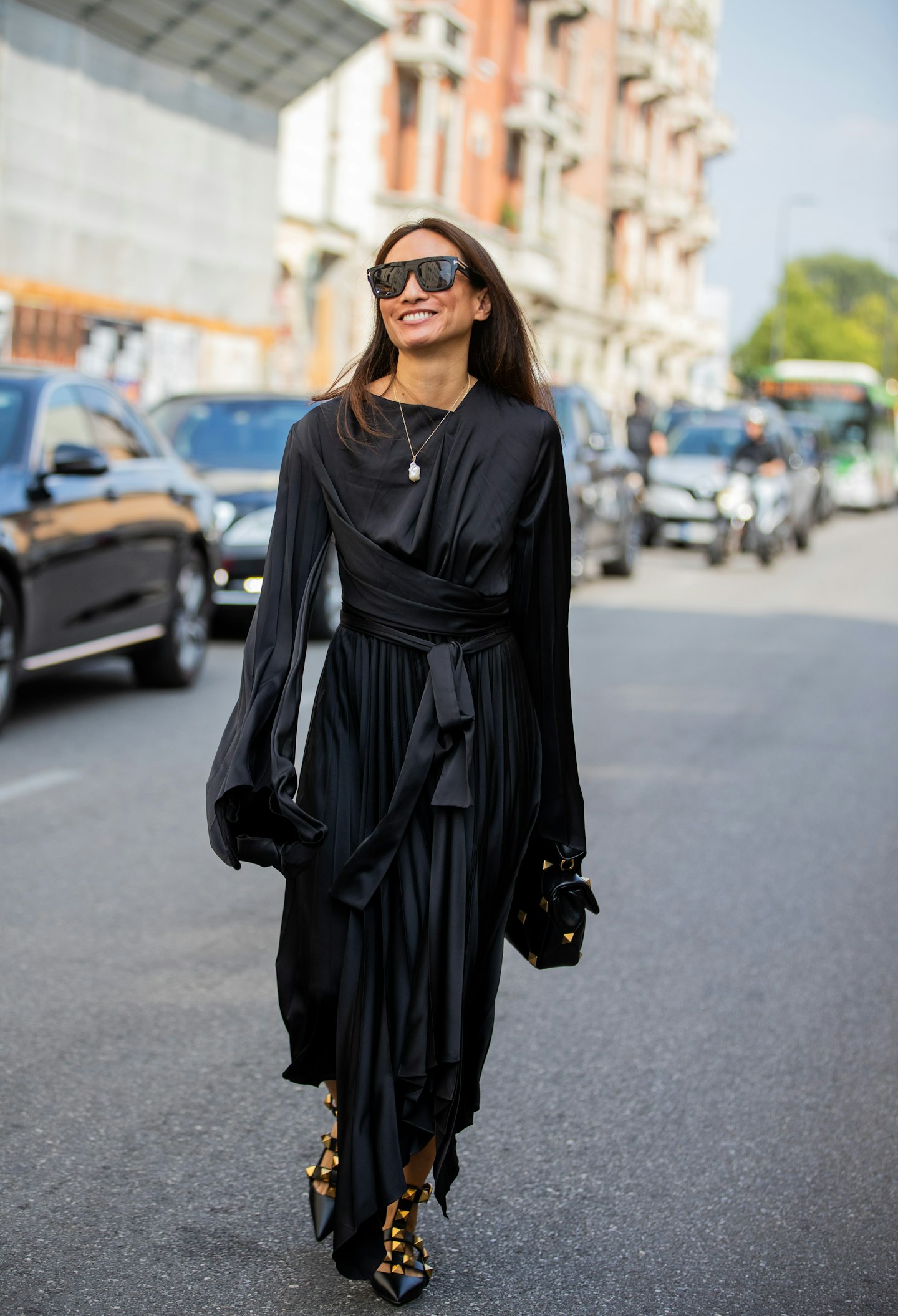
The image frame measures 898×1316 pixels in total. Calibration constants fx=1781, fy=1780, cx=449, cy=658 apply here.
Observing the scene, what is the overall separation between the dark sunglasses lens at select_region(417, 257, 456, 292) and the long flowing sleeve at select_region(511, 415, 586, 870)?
1.01 ft

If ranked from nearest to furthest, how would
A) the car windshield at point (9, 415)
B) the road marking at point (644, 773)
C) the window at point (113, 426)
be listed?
1. the road marking at point (644, 773)
2. the car windshield at point (9, 415)
3. the window at point (113, 426)

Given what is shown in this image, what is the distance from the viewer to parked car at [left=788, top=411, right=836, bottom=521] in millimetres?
29266

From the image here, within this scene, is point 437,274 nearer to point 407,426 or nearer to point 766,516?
point 407,426

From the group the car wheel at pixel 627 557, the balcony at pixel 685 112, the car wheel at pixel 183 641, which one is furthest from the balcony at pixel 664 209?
the car wheel at pixel 183 641

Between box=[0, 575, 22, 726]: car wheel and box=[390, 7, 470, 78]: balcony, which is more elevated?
box=[390, 7, 470, 78]: balcony

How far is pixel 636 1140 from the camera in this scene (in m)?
3.92

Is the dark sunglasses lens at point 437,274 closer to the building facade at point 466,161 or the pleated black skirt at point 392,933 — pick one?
the pleated black skirt at point 392,933

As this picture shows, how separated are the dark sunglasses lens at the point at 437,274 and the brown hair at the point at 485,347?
2.1 inches

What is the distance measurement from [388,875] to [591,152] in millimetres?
53531

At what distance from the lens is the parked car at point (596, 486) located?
16.8 m

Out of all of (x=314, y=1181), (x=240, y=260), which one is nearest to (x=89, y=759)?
(x=314, y=1181)

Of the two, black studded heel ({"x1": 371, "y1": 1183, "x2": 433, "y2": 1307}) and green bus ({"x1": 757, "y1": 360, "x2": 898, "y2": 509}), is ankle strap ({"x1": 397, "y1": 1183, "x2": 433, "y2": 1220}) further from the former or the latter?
green bus ({"x1": 757, "y1": 360, "x2": 898, "y2": 509})

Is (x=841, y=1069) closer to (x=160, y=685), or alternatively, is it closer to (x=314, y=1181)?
(x=314, y=1181)

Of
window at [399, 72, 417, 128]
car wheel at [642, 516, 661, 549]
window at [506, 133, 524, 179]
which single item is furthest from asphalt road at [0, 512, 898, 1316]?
window at [506, 133, 524, 179]
